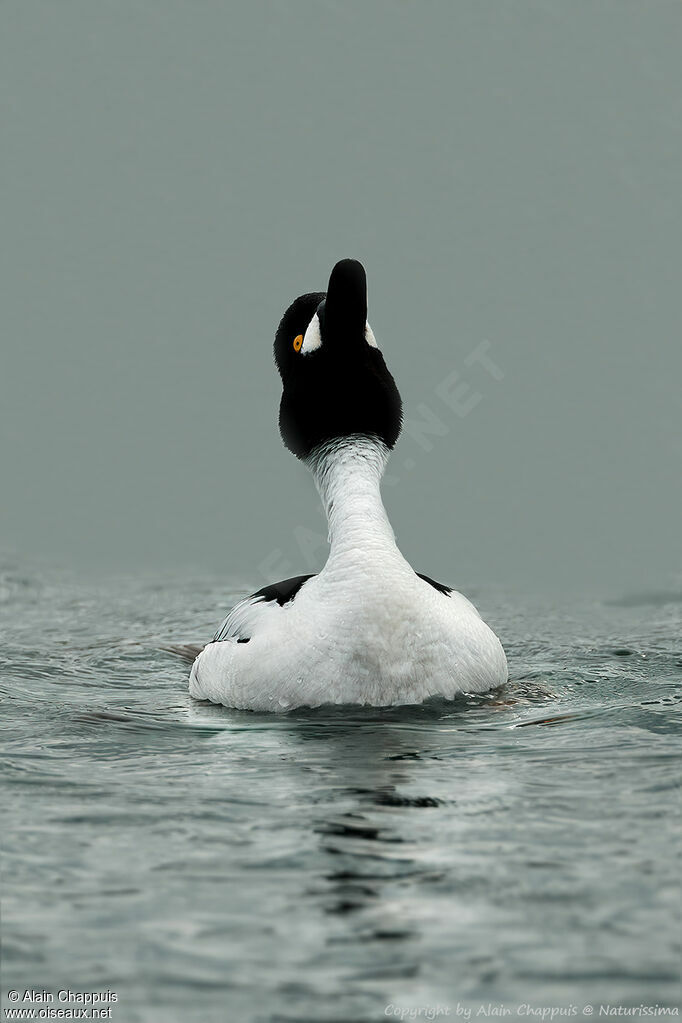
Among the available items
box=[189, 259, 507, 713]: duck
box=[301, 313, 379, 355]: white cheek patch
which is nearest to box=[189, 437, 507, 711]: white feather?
box=[189, 259, 507, 713]: duck

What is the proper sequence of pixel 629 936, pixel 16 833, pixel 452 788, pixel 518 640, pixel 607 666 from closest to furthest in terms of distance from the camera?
pixel 629 936 → pixel 16 833 → pixel 452 788 → pixel 607 666 → pixel 518 640

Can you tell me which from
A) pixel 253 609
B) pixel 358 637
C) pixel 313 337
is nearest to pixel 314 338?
pixel 313 337

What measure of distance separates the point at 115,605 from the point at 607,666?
8.08 metres

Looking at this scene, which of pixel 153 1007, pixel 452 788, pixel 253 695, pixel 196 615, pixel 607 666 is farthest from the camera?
pixel 196 615

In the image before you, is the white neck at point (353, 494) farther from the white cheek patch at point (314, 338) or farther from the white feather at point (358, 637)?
the white cheek patch at point (314, 338)

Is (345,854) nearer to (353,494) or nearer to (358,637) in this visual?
(358,637)

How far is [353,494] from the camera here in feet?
33.3

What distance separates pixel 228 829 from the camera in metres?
6.48

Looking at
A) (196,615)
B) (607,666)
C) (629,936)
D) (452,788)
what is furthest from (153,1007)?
(196,615)

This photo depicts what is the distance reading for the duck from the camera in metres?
9.27

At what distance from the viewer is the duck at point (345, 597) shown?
9.27m

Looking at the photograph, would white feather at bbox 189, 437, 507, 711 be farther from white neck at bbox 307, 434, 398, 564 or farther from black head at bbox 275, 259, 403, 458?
black head at bbox 275, 259, 403, 458

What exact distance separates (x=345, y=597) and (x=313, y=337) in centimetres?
224

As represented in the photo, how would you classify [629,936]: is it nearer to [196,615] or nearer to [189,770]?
[189,770]
